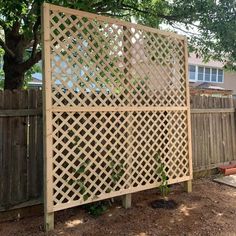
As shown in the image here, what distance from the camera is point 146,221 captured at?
333cm

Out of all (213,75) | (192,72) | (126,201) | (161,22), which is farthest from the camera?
(213,75)

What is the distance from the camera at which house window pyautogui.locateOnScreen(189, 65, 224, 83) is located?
20172 millimetres

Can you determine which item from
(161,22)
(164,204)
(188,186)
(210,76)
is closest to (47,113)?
(164,204)

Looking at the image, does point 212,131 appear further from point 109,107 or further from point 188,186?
point 109,107

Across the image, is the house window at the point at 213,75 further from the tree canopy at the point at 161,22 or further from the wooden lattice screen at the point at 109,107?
the wooden lattice screen at the point at 109,107

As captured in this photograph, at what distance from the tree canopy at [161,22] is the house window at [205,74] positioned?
14.9 meters

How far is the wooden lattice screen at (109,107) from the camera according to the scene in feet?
10.3

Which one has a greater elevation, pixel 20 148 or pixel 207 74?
pixel 207 74

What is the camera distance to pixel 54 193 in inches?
123

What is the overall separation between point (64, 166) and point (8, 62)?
2.72 metres

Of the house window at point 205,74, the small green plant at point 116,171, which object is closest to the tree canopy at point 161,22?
the small green plant at point 116,171

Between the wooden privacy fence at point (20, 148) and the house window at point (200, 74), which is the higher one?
the house window at point (200, 74)

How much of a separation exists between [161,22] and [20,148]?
155 inches

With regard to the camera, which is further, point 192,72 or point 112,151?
point 192,72
